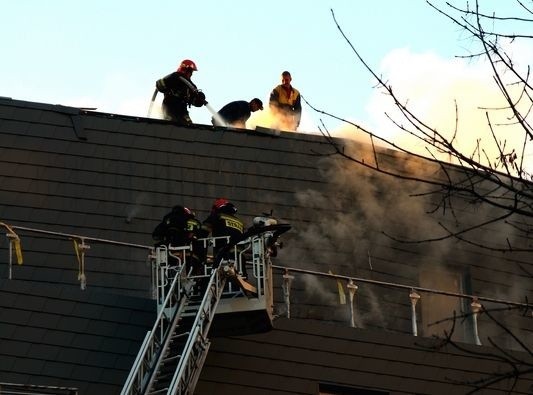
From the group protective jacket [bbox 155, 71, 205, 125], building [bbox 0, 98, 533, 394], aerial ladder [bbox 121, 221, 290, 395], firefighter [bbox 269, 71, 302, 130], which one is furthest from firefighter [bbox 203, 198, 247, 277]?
firefighter [bbox 269, 71, 302, 130]

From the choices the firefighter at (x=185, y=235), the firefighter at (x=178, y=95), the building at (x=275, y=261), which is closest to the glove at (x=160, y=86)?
the firefighter at (x=178, y=95)

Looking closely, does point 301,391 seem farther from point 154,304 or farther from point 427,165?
point 427,165

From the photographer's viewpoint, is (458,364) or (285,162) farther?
(285,162)

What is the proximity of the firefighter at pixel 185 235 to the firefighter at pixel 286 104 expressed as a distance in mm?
6107

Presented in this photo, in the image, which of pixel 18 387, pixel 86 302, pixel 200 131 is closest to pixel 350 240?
pixel 200 131

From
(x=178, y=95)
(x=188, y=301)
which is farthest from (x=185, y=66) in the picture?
(x=188, y=301)

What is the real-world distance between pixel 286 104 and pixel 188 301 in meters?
7.49

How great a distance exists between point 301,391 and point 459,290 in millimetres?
5175

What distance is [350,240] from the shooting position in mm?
18078

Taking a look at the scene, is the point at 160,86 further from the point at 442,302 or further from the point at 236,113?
the point at 442,302

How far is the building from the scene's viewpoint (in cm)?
1401

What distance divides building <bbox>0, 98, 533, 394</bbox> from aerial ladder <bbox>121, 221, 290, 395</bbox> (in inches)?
27.9

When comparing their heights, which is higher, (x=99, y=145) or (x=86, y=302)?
(x=99, y=145)

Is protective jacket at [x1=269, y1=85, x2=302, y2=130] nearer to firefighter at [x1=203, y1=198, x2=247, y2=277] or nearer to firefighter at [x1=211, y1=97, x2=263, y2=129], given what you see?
firefighter at [x1=211, y1=97, x2=263, y2=129]
